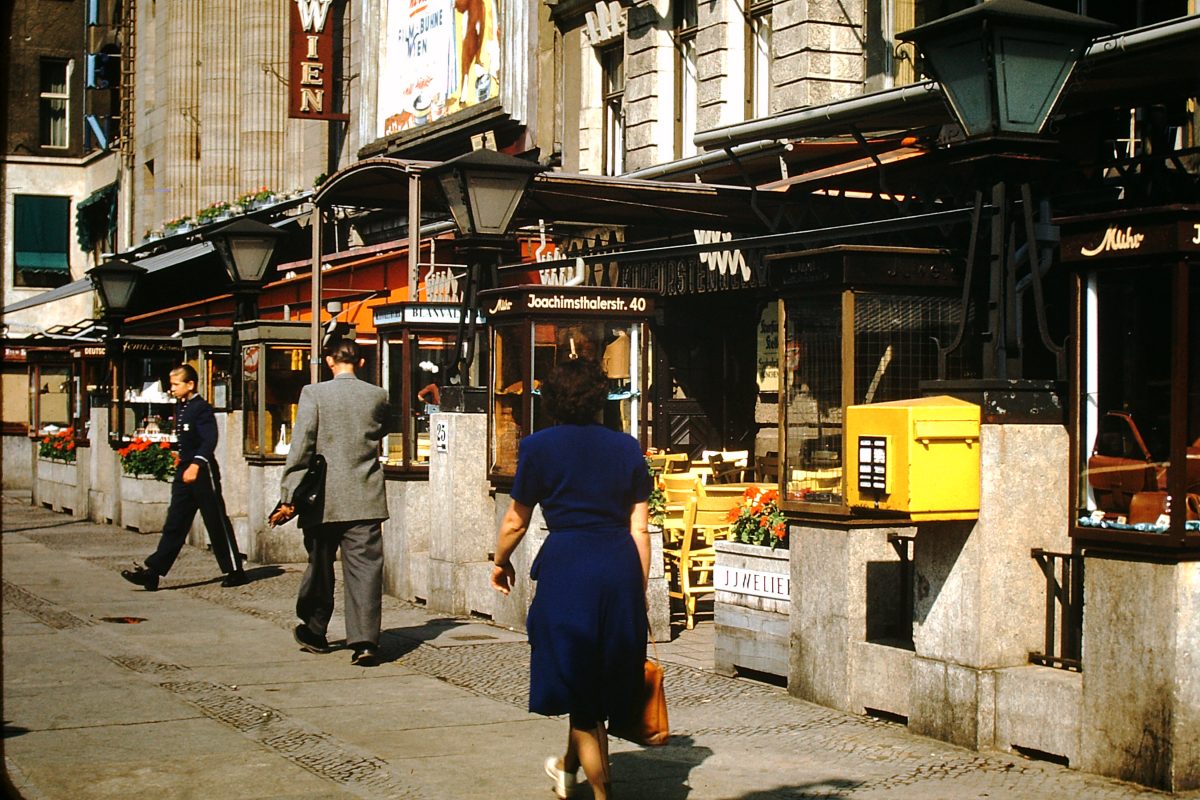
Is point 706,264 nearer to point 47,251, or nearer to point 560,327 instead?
point 560,327

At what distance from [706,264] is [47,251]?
40897 millimetres

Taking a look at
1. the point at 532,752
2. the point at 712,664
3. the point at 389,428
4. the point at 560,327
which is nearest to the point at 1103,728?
the point at 532,752

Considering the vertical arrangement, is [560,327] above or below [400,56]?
below

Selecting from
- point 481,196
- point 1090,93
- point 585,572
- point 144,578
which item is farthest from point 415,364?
point 585,572

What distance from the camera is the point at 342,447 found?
1066cm

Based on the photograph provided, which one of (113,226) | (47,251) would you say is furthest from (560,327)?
(47,251)

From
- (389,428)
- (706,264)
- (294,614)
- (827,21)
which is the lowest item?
(294,614)

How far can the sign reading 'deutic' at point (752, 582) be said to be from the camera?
9594mm

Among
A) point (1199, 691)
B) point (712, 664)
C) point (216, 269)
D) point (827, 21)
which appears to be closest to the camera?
point (1199, 691)

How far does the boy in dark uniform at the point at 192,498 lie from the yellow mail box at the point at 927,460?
8132 mm

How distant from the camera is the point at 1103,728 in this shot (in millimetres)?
7195

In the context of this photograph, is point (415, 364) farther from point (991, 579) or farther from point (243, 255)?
point (991, 579)

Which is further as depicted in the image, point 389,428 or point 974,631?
point 389,428

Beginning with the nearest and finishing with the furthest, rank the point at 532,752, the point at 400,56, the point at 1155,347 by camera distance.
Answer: the point at 1155,347
the point at 532,752
the point at 400,56
